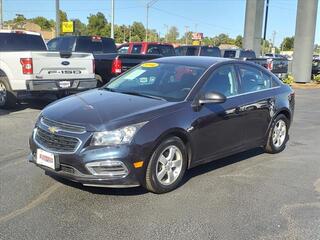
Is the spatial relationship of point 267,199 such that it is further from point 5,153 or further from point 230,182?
point 5,153

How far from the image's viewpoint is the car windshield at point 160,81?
577cm

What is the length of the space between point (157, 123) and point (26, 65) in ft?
19.6

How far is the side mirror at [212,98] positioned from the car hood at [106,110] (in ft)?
1.33

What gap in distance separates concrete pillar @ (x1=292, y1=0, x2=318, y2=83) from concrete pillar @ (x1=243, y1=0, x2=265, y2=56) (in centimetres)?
615

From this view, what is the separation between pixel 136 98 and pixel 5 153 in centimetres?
250

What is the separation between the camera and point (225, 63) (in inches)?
252

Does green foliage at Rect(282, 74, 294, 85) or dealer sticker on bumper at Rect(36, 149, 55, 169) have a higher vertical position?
dealer sticker on bumper at Rect(36, 149, 55, 169)

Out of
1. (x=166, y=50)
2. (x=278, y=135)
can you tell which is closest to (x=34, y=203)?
(x=278, y=135)

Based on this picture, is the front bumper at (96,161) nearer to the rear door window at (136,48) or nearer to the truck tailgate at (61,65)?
the truck tailgate at (61,65)

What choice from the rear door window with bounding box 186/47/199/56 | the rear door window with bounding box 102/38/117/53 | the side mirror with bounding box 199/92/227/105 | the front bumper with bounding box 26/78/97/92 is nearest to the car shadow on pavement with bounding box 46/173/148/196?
the side mirror with bounding box 199/92/227/105

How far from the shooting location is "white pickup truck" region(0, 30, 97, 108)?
10.2 metres

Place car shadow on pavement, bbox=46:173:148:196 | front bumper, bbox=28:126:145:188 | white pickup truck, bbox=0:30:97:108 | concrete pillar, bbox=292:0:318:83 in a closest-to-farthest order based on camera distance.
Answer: front bumper, bbox=28:126:145:188, car shadow on pavement, bbox=46:173:148:196, white pickup truck, bbox=0:30:97:108, concrete pillar, bbox=292:0:318:83

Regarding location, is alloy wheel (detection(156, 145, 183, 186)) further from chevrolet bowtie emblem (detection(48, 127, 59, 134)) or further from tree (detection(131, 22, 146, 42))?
tree (detection(131, 22, 146, 42))

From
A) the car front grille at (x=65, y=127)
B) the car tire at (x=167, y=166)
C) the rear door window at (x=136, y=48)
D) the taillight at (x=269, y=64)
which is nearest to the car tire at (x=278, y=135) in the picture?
the car tire at (x=167, y=166)
